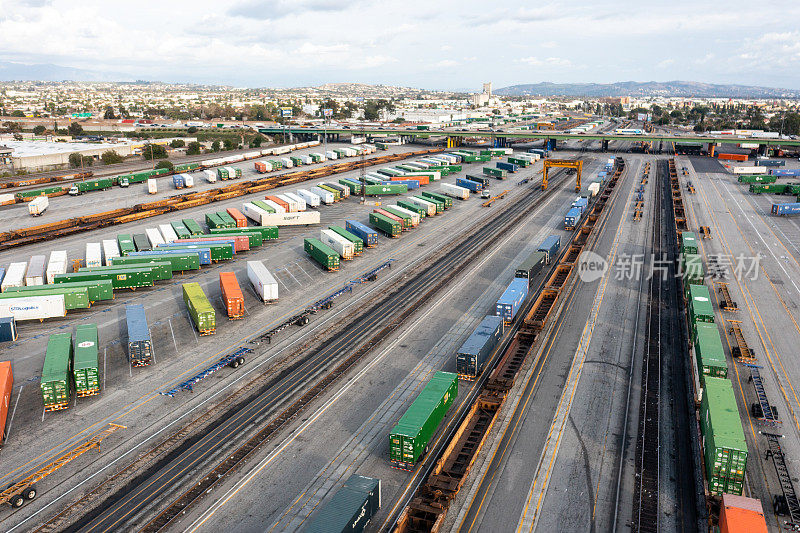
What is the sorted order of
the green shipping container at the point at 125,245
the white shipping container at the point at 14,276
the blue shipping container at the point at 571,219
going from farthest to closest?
the blue shipping container at the point at 571,219
the green shipping container at the point at 125,245
the white shipping container at the point at 14,276

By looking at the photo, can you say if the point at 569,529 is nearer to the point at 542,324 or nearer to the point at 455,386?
the point at 455,386

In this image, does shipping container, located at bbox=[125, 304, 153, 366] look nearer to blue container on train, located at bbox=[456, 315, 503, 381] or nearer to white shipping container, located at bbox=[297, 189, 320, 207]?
blue container on train, located at bbox=[456, 315, 503, 381]

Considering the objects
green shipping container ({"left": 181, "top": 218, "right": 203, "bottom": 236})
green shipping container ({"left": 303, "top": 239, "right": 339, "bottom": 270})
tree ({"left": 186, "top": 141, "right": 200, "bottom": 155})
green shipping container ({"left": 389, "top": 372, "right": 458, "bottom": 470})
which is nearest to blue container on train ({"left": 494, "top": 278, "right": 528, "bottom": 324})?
green shipping container ({"left": 389, "top": 372, "right": 458, "bottom": 470})

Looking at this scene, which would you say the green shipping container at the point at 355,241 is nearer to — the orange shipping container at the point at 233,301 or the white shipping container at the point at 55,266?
the orange shipping container at the point at 233,301

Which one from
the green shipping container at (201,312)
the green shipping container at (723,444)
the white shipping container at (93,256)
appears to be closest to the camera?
the green shipping container at (723,444)

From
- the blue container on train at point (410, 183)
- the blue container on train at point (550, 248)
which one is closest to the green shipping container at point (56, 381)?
the blue container on train at point (550, 248)
